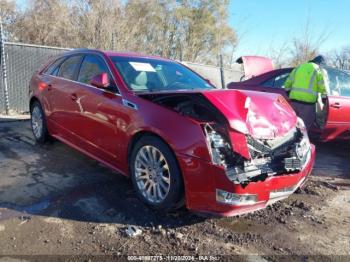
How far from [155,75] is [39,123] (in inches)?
96.6

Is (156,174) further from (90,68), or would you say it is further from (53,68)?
(53,68)

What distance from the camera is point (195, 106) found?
3936 millimetres

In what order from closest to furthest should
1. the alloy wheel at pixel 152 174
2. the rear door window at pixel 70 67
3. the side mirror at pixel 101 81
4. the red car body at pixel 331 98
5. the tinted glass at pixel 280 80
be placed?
the alloy wheel at pixel 152 174
the side mirror at pixel 101 81
the rear door window at pixel 70 67
the red car body at pixel 331 98
the tinted glass at pixel 280 80

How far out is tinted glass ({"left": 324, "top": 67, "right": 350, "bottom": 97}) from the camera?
7.21 m

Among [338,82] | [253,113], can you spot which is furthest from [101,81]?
[338,82]

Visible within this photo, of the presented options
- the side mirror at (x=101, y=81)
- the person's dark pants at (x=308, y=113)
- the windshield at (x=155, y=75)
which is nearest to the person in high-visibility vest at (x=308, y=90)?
the person's dark pants at (x=308, y=113)

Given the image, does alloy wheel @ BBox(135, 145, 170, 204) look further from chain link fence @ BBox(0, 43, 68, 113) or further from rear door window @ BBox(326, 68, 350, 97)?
chain link fence @ BBox(0, 43, 68, 113)

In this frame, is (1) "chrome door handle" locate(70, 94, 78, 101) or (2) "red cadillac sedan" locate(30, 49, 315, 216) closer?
(2) "red cadillac sedan" locate(30, 49, 315, 216)

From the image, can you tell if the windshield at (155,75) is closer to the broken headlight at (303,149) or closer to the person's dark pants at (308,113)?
the broken headlight at (303,149)

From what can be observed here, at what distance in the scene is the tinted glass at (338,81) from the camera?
23.7 ft

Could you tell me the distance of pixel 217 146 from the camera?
359 cm

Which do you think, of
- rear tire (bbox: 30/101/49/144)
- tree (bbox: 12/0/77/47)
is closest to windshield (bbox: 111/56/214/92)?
rear tire (bbox: 30/101/49/144)

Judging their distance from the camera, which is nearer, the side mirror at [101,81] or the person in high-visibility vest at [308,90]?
the side mirror at [101,81]

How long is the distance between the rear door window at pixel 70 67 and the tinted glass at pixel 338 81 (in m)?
4.37
